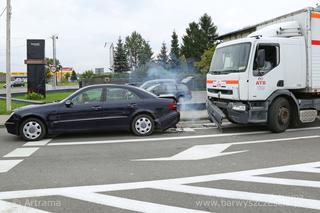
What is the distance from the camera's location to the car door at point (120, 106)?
8.81m

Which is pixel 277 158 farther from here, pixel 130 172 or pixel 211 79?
pixel 211 79

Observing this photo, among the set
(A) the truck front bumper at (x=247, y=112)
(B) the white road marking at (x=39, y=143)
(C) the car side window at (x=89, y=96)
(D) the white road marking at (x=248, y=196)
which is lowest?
(D) the white road marking at (x=248, y=196)

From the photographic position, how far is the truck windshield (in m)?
8.75

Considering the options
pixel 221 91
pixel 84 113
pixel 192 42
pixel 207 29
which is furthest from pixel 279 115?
pixel 207 29

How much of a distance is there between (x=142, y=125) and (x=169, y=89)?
6.99 meters

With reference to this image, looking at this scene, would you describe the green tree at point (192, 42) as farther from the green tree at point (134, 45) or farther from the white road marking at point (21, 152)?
the white road marking at point (21, 152)

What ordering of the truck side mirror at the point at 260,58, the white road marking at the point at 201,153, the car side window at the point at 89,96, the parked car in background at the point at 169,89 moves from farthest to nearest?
1. the parked car in background at the point at 169,89
2. the car side window at the point at 89,96
3. the truck side mirror at the point at 260,58
4. the white road marking at the point at 201,153

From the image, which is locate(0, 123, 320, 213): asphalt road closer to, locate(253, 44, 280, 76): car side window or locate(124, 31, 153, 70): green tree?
locate(253, 44, 280, 76): car side window

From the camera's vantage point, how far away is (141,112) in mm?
8977

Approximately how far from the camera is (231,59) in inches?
364

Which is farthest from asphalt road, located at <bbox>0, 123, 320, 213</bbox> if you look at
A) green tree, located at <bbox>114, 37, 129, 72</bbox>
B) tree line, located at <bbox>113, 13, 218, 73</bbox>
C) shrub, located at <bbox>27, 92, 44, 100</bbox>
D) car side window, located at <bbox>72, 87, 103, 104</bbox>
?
green tree, located at <bbox>114, 37, 129, 72</bbox>

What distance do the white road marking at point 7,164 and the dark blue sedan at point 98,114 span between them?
86.9 inches

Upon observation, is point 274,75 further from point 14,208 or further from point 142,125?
point 14,208

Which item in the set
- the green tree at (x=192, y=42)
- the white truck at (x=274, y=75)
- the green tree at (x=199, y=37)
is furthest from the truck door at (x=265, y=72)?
the green tree at (x=192, y=42)
